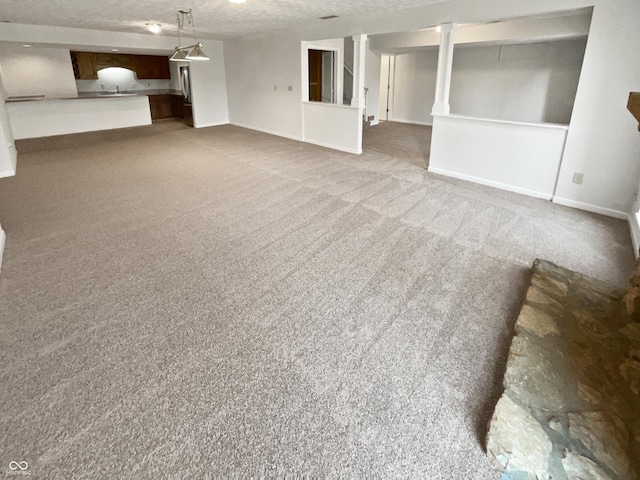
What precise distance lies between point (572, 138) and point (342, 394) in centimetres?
408

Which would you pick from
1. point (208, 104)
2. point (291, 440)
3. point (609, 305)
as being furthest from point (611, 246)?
point (208, 104)

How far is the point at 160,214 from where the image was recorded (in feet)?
13.1

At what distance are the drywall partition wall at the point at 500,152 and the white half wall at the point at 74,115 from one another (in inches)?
279

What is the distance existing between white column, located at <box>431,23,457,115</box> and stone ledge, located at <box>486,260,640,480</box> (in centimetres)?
363

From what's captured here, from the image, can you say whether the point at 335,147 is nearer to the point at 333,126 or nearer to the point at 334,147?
the point at 334,147

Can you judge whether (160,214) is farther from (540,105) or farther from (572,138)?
(540,105)

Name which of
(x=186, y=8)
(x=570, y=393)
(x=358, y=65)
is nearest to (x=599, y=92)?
(x=570, y=393)

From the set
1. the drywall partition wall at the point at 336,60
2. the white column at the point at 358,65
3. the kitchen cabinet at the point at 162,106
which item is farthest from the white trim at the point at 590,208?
the kitchen cabinet at the point at 162,106

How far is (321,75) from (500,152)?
6.36m

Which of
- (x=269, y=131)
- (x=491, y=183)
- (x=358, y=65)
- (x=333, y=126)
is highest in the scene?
(x=358, y=65)

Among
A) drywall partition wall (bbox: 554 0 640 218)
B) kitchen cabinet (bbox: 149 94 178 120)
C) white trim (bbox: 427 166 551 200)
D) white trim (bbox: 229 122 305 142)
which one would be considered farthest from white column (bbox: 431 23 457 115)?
kitchen cabinet (bbox: 149 94 178 120)

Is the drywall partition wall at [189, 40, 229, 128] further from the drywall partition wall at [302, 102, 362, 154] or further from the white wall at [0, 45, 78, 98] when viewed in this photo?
the drywall partition wall at [302, 102, 362, 154]

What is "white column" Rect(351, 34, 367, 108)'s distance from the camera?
6098 mm

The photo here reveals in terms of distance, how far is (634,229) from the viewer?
11.6 ft
